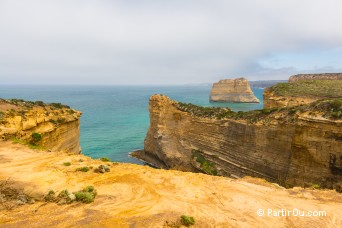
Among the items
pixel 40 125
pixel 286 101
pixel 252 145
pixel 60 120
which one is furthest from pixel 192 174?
pixel 286 101

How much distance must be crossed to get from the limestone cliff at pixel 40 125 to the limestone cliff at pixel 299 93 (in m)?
33.3

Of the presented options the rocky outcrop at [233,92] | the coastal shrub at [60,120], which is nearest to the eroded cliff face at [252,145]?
the coastal shrub at [60,120]

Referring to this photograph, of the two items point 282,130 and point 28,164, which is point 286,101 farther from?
point 28,164

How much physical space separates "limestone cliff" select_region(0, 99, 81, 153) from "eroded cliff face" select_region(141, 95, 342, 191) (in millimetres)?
12213

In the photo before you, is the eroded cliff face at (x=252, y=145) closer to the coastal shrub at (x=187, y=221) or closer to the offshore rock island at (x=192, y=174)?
the offshore rock island at (x=192, y=174)

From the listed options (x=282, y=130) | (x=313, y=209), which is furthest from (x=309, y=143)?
(x=313, y=209)

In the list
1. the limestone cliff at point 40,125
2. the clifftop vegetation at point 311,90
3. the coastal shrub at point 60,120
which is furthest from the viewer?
the clifftop vegetation at point 311,90

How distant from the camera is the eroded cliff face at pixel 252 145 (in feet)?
64.2

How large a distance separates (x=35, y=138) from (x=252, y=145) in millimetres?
20097

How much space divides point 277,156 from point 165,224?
17790mm

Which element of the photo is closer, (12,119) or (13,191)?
(13,191)

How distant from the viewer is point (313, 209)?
9906mm

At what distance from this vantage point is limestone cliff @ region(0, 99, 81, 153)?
20.0 m

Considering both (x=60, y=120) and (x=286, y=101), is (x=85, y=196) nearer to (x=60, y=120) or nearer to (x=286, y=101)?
(x=60, y=120)
